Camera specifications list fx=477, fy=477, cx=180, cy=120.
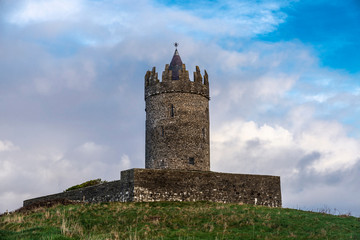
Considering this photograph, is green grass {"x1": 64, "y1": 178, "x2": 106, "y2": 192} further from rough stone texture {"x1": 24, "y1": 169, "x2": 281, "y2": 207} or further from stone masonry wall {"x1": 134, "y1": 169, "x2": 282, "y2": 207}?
stone masonry wall {"x1": 134, "y1": 169, "x2": 282, "y2": 207}

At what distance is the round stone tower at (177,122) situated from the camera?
37.1m

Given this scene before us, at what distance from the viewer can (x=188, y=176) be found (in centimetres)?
3306

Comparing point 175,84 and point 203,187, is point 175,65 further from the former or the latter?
point 203,187

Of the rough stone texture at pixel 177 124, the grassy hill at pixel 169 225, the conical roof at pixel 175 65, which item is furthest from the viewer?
the conical roof at pixel 175 65

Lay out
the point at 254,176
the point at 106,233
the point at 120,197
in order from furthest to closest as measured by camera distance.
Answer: the point at 254,176
the point at 120,197
the point at 106,233

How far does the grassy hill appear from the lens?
19938 millimetres

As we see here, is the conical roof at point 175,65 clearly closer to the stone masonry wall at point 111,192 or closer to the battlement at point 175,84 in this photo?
the battlement at point 175,84

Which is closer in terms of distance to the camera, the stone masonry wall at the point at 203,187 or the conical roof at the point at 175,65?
the stone masonry wall at the point at 203,187

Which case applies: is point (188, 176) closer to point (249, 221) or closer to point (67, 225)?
point (249, 221)

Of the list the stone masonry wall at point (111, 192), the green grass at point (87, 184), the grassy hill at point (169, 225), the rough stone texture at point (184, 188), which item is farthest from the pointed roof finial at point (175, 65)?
the grassy hill at point (169, 225)

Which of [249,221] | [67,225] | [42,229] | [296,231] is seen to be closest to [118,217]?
[67,225]

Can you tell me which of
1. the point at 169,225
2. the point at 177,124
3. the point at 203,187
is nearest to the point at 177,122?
the point at 177,124

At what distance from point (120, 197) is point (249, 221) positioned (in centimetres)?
1173

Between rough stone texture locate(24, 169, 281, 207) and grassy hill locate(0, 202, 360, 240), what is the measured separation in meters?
4.00
